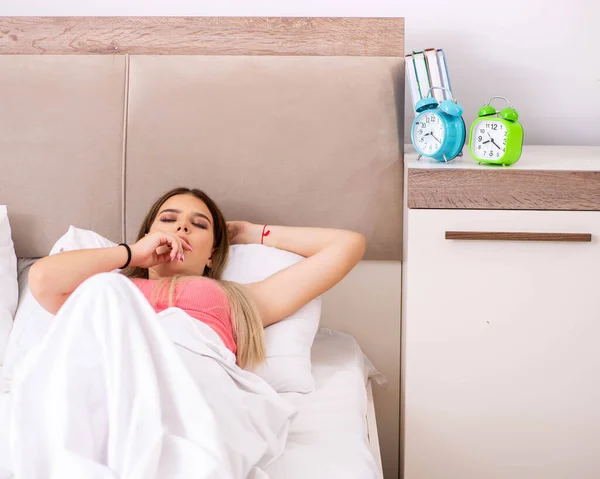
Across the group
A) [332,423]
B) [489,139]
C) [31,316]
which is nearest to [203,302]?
[332,423]

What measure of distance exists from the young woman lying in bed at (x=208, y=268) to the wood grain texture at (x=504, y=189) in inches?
8.8

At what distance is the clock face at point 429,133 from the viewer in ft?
5.90

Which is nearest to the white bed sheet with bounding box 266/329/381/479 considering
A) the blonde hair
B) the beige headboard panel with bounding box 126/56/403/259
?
the blonde hair

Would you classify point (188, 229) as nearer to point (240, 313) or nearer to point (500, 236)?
point (240, 313)

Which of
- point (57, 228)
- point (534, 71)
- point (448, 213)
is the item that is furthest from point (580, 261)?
point (57, 228)

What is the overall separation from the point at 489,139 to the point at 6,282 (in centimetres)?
125

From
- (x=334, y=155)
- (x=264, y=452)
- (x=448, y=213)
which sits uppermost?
(x=334, y=155)

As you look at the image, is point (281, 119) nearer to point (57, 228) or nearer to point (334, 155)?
point (334, 155)

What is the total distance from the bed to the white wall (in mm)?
230

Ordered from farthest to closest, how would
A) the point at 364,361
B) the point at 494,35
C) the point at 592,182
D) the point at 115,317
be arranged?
the point at 494,35 < the point at 364,361 < the point at 592,182 < the point at 115,317

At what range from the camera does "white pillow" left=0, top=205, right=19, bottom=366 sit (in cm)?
187

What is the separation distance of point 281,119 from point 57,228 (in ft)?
2.21

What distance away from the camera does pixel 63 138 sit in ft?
6.64

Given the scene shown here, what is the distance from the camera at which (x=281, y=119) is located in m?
1.98
